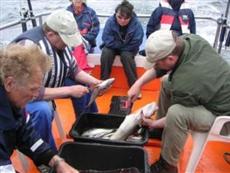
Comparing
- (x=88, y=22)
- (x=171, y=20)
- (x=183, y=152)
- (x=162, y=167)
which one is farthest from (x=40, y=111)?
(x=171, y=20)

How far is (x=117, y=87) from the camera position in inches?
137

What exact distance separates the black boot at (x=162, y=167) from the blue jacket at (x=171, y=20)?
1857mm

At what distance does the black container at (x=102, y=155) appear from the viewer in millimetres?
1762

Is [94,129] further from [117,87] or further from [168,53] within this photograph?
[117,87]

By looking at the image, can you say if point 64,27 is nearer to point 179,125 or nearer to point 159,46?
point 159,46

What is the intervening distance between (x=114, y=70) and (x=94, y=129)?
1341 mm

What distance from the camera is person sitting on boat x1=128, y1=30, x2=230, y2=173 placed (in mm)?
1882

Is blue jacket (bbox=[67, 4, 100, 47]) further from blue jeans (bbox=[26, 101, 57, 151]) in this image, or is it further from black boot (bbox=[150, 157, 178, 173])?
black boot (bbox=[150, 157, 178, 173])

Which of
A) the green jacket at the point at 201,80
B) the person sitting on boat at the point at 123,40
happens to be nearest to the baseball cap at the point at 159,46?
the green jacket at the point at 201,80

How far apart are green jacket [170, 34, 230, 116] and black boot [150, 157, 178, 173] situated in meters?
0.38

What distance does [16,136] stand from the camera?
150 cm

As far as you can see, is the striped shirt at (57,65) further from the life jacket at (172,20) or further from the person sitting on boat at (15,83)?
the life jacket at (172,20)

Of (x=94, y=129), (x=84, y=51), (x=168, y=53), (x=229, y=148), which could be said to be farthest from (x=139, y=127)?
(x=84, y=51)

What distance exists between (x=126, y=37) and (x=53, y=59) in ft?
4.61
